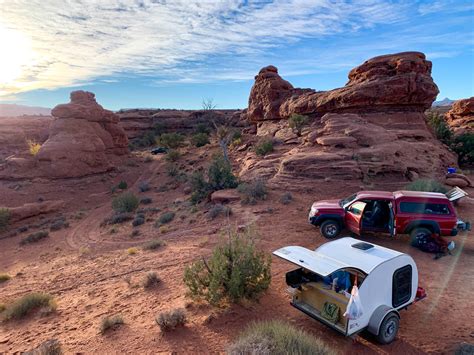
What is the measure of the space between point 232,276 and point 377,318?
2543 millimetres

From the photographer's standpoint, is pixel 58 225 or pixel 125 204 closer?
pixel 58 225

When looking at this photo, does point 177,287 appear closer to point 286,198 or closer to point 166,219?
point 166,219

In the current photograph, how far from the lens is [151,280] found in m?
7.21

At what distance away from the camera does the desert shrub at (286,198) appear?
43.1 feet

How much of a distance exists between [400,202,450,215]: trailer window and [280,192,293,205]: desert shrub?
552 centimetres

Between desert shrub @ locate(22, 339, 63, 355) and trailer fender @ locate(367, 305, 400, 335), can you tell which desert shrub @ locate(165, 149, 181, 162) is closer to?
desert shrub @ locate(22, 339, 63, 355)

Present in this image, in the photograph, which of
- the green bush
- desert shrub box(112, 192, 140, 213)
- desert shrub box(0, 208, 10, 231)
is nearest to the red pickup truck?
the green bush

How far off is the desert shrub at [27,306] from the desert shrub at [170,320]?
330 cm

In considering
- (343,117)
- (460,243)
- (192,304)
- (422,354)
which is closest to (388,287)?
(422,354)

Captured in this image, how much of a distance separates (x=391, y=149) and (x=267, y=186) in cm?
752

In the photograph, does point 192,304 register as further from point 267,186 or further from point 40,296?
point 267,186

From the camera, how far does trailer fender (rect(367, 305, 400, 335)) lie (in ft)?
14.7

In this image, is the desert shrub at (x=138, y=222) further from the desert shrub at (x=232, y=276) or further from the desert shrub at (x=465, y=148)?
the desert shrub at (x=465, y=148)

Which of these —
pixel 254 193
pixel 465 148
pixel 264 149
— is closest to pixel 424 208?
pixel 254 193
